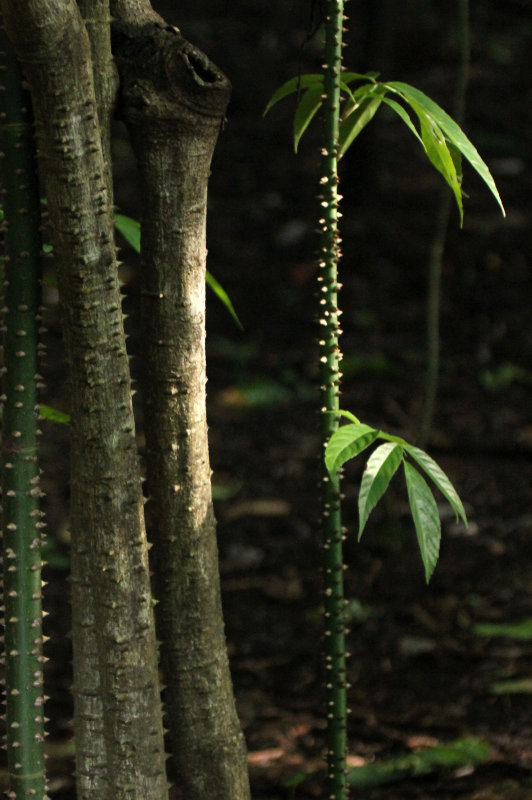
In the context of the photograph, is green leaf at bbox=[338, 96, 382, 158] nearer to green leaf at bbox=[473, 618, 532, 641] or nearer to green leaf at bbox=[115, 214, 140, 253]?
green leaf at bbox=[115, 214, 140, 253]

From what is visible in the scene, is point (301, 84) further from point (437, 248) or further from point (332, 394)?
point (437, 248)

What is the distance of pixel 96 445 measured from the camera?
1338 millimetres

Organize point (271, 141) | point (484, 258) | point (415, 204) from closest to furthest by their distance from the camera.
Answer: point (484, 258), point (415, 204), point (271, 141)

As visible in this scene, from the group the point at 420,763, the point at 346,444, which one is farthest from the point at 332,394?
the point at 420,763

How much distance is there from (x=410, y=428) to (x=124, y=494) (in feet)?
9.87

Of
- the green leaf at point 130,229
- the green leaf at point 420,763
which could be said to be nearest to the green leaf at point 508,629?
the green leaf at point 420,763

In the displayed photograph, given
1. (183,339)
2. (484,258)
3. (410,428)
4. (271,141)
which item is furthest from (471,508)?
(271,141)

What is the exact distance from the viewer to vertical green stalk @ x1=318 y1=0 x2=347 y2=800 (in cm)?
142

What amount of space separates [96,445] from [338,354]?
0.39m

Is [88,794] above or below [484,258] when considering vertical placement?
below

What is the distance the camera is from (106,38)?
1368 mm

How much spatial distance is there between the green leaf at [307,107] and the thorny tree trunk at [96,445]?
359 millimetres

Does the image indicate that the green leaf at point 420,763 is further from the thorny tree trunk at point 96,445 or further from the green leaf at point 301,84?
the green leaf at point 301,84

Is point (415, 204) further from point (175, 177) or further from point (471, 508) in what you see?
point (175, 177)
